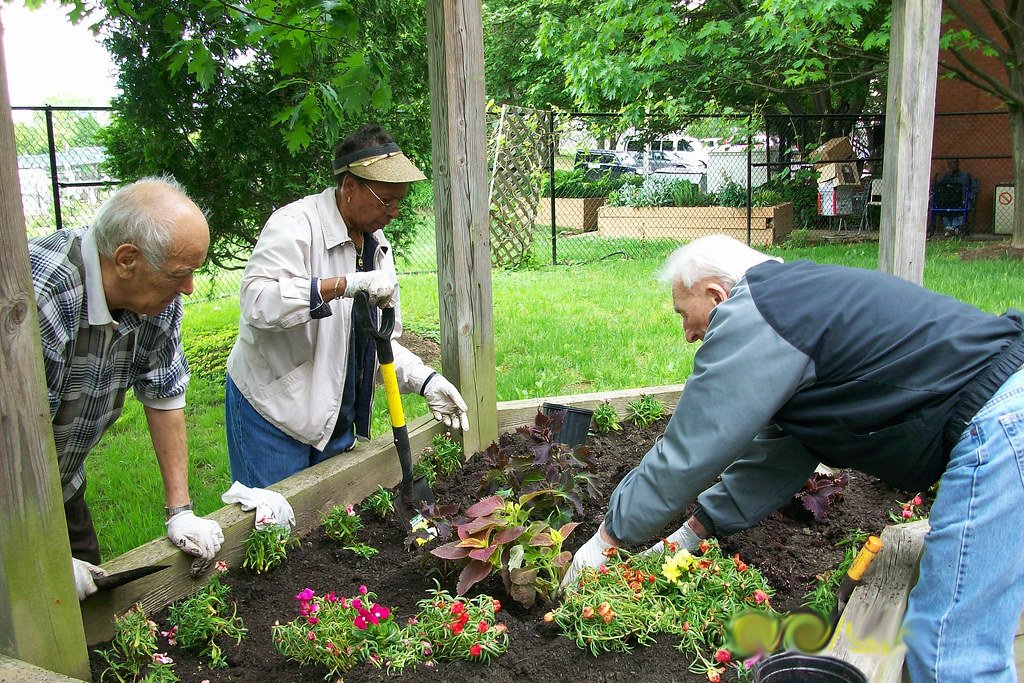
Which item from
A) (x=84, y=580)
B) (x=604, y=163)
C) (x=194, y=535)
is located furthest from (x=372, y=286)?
(x=604, y=163)

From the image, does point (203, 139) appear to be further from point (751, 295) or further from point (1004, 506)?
point (1004, 506)

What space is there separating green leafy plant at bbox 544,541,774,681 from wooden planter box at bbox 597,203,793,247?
38.0 feet

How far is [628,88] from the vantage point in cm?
1163

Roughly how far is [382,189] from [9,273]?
1624 mm

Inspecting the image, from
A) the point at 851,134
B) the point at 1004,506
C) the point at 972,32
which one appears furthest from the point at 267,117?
the point at 851,134

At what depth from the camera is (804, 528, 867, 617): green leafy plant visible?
263 centimetres

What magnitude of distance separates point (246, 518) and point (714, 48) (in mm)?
9795

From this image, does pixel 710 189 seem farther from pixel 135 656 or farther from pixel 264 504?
pixel 135 656

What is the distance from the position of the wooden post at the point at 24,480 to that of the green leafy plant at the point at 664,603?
4.29ft

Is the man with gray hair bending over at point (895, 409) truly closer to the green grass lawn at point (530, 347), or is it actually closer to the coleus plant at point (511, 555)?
the coleus plant at point (511, 555)

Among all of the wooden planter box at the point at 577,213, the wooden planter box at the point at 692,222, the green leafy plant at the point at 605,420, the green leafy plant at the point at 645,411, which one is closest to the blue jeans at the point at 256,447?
the green leafy plant at the point at 605,420

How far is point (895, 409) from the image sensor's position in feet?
A: 7.07

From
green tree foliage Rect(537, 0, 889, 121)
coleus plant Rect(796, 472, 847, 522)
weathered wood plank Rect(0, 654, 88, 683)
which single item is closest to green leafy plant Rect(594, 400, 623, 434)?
coleus plant Rect(796, 472, 847, 522)

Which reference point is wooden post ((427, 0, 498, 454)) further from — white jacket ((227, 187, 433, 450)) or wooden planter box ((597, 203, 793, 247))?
wooden planter box ((597, 203, 793, 247))
